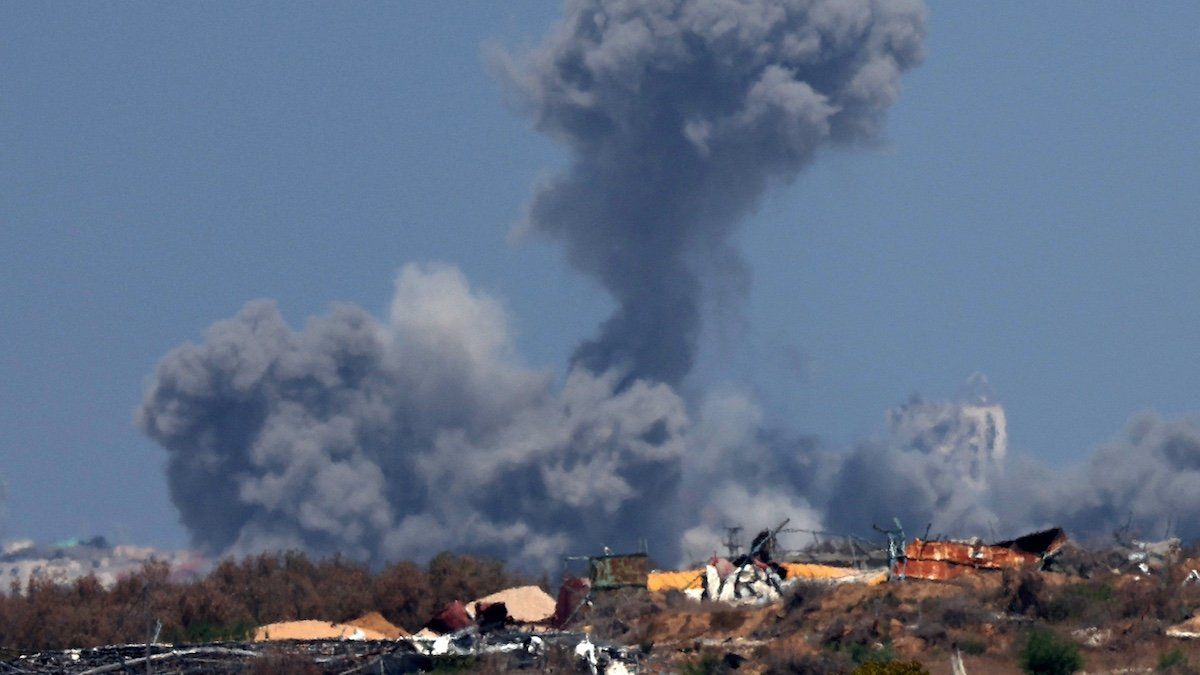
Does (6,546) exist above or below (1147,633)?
above

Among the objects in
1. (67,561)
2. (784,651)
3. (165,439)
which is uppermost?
(67,561)

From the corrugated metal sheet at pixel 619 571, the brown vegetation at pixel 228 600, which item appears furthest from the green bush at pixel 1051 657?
the brown vegetation at pixel 228 600

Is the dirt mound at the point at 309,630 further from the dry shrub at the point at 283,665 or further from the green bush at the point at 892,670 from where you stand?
the green bush at the point at 892,670

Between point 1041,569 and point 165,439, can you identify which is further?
point 165,439

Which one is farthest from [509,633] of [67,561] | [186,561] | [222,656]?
[67,561]

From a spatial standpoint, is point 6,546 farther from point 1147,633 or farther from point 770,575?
point 1147,633

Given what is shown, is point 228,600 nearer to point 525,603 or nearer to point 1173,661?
point 525,603

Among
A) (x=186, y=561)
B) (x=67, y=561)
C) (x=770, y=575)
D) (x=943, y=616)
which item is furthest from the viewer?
(x=67, y=561)
